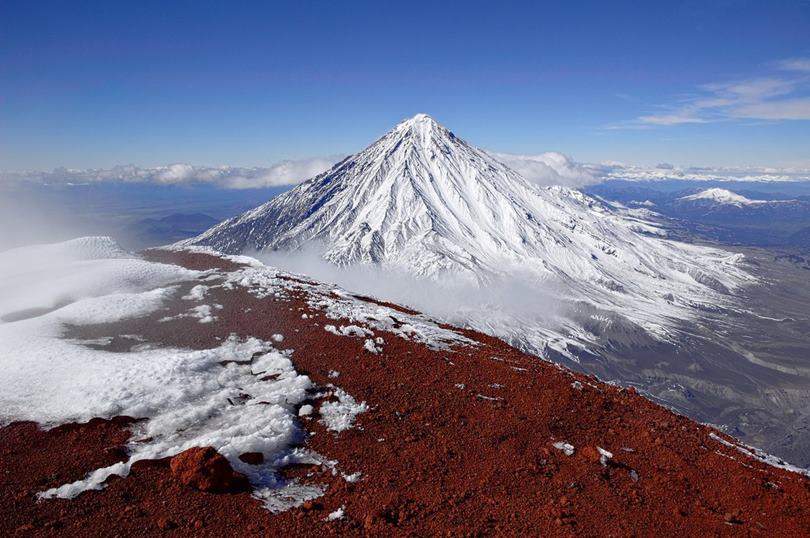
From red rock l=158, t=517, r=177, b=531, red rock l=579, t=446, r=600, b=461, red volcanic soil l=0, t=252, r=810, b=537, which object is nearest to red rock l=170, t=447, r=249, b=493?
red volcanic soil l=0, t=252, r=810, b=537

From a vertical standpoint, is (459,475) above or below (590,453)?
above

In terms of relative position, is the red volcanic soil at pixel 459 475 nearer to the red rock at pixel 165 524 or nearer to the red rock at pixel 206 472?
the red rock at pixel 165 524

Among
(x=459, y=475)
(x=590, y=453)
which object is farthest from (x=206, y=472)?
(x=590, y=453)

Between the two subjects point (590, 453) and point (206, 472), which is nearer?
point (206, 472)

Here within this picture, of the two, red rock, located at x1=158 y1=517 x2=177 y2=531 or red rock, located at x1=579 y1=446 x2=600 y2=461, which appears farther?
red rock, located at x1=579 y1=446 x2=600 y2=461

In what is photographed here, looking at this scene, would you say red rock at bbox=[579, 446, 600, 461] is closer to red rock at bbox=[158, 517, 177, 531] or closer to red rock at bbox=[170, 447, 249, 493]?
red rock at bbox=[170, 447, 249, 493]

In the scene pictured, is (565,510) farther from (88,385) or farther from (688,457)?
(88,385)

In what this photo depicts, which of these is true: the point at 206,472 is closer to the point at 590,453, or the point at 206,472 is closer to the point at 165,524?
the point at 165,524
